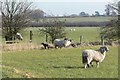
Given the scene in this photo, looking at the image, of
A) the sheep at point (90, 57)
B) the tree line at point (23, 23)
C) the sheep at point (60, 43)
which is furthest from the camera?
the tree line at point (23, 23)

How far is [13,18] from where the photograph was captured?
48.8 m

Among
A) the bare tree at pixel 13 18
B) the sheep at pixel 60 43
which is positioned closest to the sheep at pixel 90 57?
the sheep at pixel 60 43

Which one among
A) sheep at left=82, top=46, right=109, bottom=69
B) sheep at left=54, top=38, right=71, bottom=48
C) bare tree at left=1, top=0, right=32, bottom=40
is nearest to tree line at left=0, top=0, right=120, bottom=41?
bare tree at left=1, top=0, right=32, bottom=40

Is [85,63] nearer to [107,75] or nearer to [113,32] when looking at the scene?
[107,75]

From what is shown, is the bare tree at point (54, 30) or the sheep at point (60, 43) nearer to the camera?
the sheep at point (60, 43)

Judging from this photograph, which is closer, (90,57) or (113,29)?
(90,57)

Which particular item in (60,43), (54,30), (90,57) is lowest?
(60,43)

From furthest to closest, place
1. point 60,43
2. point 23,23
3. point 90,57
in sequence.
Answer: point 23,23 → point 60,43 → point 90,57

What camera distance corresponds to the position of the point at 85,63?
20.8 meters

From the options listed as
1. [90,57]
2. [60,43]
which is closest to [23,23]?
[60,43]

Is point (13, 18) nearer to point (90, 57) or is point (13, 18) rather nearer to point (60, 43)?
point (60, 43)

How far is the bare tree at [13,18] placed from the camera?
48156 mm

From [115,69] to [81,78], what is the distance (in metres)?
4.89

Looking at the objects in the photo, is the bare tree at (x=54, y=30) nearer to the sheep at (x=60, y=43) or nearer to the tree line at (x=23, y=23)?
the tree line at (x=23, y=23)
